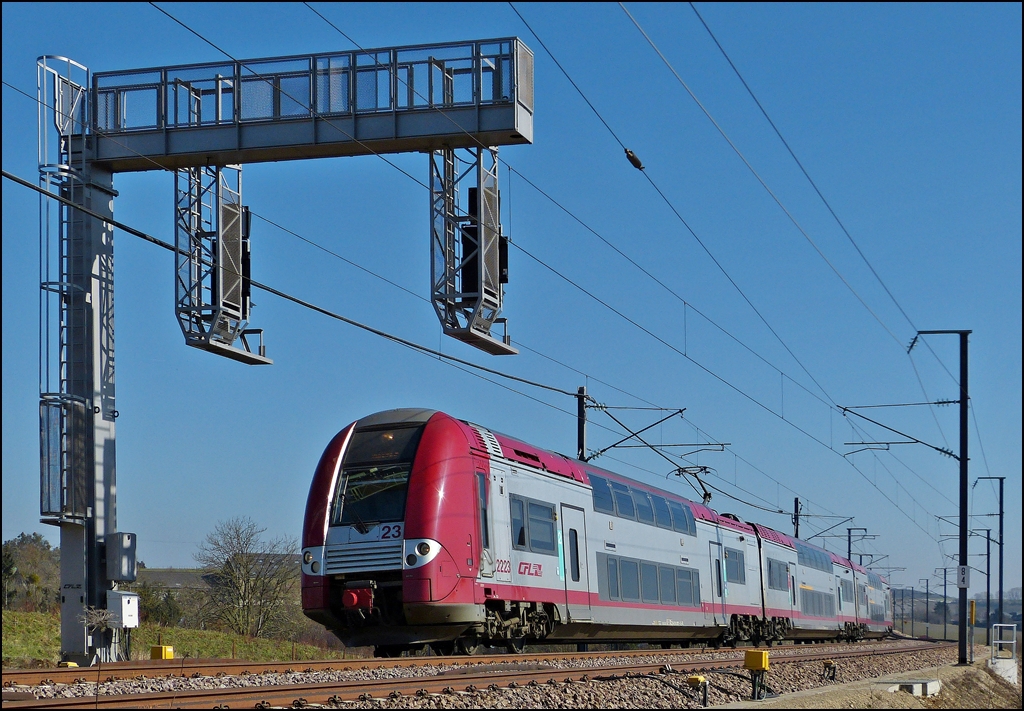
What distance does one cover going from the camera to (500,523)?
19.7 metres

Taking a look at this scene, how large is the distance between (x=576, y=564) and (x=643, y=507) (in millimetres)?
4456

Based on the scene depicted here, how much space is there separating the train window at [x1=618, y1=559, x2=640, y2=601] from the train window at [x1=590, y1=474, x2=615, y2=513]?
45.7 inches

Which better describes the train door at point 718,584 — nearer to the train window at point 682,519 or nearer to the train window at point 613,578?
the train window at point 682,519

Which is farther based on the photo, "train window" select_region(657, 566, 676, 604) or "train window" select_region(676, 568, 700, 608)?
"train window" select_region(676, 568, 700, 608)

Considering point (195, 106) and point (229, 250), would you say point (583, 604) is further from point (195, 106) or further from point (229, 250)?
point (195, 106)

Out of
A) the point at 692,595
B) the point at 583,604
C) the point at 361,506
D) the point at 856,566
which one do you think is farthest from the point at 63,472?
the point at 856,566

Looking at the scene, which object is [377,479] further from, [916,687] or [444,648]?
[916,687]

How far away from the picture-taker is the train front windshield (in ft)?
61.6

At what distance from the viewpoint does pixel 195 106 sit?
2272 cm

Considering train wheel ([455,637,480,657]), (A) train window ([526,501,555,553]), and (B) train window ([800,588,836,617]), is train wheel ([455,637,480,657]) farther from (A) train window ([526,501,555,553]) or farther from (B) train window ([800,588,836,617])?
(B) train window ([800,588,836,617])

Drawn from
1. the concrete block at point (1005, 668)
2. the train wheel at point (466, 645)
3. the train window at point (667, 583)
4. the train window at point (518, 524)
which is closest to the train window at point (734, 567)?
the train window at point (667, 583)

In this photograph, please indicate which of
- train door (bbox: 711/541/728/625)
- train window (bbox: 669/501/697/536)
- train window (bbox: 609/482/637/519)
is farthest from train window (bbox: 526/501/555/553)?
train door (bbox: 711/541/728/625)

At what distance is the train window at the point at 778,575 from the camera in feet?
124

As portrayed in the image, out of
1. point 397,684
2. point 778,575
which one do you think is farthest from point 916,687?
point 778,575
